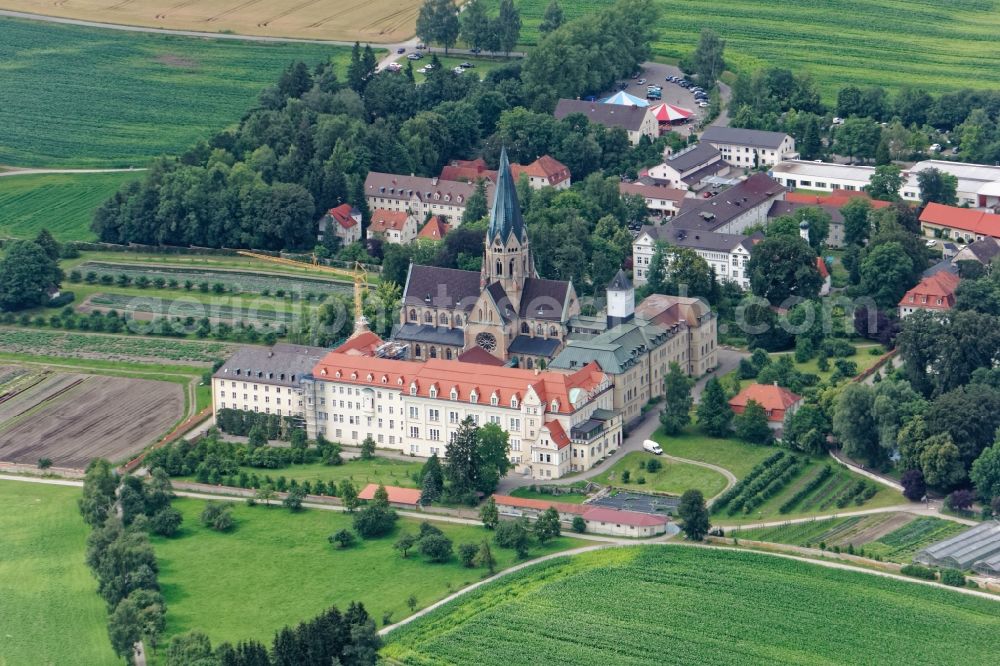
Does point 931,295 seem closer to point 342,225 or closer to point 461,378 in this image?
A: point 461,378

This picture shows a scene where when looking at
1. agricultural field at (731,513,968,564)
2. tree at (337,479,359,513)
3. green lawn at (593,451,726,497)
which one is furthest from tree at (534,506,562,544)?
tree at (337,479,359,513)

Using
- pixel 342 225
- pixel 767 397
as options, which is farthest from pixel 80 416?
pixel 767 397

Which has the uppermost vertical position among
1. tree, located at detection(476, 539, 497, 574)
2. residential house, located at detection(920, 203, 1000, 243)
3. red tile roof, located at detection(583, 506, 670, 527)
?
residential house, located at detection(920, 203, 1000, 243)

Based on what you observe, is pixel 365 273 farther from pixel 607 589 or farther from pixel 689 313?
pixel 607 589

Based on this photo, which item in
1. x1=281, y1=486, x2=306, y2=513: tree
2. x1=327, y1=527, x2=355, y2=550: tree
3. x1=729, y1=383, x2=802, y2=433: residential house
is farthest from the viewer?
x1=729, y1=383, x2=802, y2=433: residential house

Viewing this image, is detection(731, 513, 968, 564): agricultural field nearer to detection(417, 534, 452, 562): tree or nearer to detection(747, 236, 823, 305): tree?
detection(417, 534, 452, 562): tree

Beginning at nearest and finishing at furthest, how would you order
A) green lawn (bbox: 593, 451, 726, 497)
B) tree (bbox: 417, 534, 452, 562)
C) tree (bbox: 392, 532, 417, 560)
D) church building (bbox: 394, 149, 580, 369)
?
tree (bbox: 417, 534, 452, 562) → tree (bbox: 392, 532, 417, 560) → green lawn (bbox: 593, 451, 726, 497) → church building (bbox: 394, 149, 580, 369)
